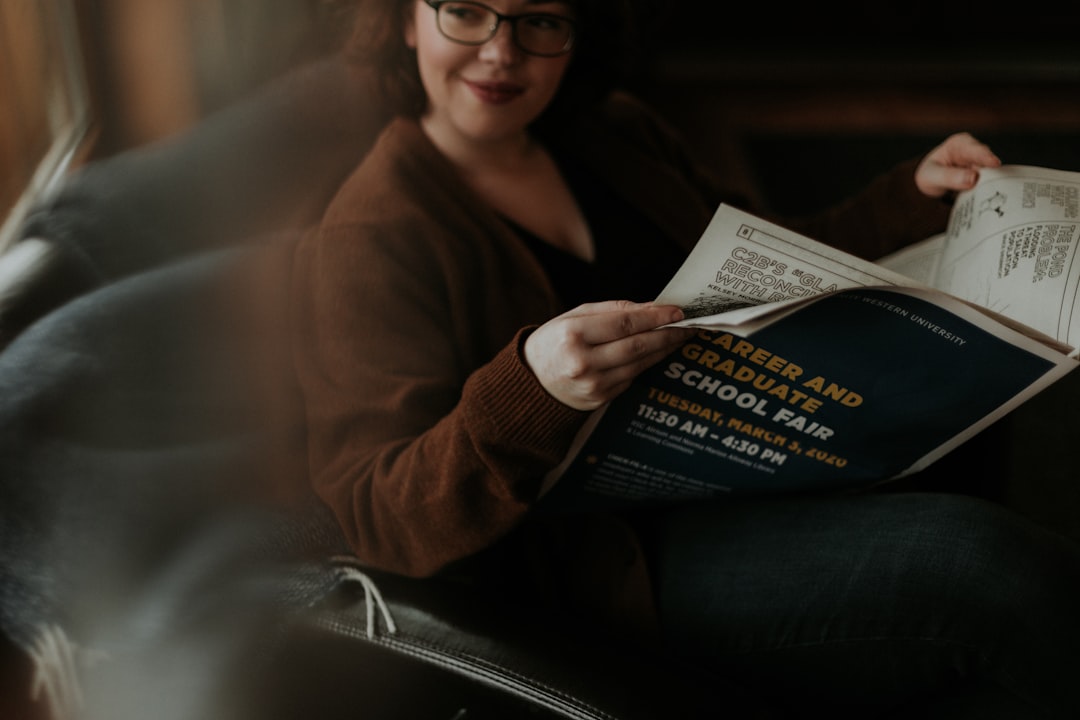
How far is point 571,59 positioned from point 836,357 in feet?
1.35

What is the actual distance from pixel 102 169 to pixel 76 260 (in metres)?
0.06

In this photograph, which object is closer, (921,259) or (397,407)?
(397,407)

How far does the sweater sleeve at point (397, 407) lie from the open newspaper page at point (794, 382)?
0.27 ft

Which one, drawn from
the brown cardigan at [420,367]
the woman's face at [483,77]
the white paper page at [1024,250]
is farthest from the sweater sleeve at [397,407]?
the white paper page at [1024,250]

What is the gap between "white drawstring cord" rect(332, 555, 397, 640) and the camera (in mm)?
706

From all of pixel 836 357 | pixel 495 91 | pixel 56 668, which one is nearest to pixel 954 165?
pixel 836 357

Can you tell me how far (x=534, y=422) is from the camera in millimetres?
629

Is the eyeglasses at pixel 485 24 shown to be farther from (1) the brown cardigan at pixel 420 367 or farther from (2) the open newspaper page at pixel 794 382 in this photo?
(2) the open newspaper page at pixel 794 382

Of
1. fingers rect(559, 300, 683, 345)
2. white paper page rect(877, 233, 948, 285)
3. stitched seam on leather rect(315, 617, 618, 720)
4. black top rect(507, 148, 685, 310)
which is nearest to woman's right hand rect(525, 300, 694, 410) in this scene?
fingers rect(559, 300, 683, 345)

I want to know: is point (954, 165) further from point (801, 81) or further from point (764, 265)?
point (801, 81)

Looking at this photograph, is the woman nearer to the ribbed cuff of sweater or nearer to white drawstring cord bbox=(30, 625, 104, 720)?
the ribbed cuff of sweater

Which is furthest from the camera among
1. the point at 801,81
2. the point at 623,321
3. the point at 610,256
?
the point at 801,81

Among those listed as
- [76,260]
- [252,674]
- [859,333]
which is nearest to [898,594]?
[859,333]

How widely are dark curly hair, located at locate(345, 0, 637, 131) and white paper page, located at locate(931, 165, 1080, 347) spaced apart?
0.35m
